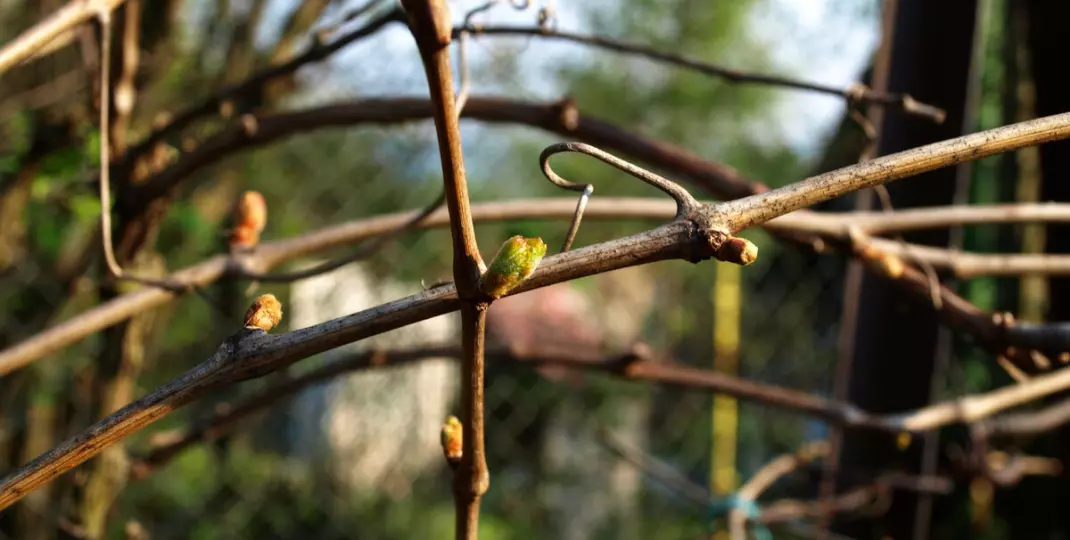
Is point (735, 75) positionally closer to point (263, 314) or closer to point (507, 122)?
point (507, 122)

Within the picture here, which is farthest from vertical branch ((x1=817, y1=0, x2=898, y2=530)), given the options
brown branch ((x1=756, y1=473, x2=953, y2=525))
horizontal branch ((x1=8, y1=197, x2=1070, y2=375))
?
horizontal branch ((x1=8, y1=197, x2=1070, y2=375))

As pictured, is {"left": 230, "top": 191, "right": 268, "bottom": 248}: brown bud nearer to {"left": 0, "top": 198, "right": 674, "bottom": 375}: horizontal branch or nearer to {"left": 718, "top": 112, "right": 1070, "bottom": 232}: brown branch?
{"left": 0, "top": 198, "right": 674, "bottom": 375}: horizontal branch

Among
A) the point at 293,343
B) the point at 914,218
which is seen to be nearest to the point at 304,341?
the point at 293,343

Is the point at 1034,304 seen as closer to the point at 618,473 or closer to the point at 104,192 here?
the point at 618,473

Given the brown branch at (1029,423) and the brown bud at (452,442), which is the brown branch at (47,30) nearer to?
the brown bud at (452,442)

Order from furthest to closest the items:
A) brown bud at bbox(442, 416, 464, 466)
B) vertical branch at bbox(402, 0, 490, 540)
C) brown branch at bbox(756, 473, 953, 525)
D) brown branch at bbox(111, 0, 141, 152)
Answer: brown branch at bbox(756, 473, 953, 525)
brown branch at bbox(111, 0, 141, 152)
brown bud at bbox(442, 416, 464, 466)
vertical branch at bbox(402, 0, 490, 540)

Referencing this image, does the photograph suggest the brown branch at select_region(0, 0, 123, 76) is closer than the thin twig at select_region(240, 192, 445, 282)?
Yes
